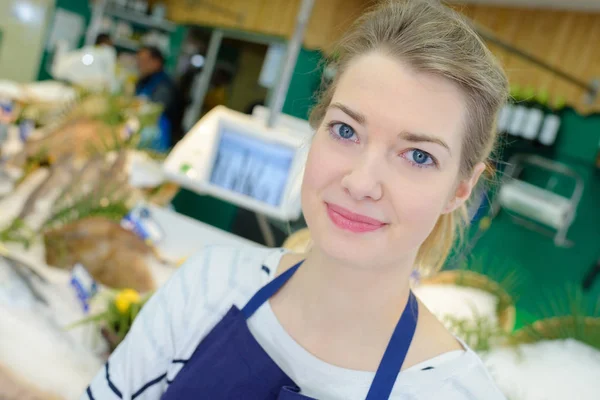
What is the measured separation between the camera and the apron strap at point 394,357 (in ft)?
2.23

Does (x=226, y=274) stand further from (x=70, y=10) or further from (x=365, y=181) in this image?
(x=70, y=10)

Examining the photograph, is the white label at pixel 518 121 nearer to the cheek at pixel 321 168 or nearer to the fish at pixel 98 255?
the fish at pixel 98 255

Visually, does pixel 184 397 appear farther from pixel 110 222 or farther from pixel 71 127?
pixel 71 127

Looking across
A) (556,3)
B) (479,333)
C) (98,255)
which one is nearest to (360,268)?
(479,333)

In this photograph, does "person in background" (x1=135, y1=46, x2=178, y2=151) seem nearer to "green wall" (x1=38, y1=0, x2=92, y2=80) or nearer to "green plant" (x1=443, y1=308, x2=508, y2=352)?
"green plant" (x1=443, y1=308, x2=508, y2=352)

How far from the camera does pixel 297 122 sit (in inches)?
73.2

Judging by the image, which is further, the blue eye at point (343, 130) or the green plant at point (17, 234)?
the green plant at point (17, 234)

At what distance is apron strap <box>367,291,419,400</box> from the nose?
22 centimetres

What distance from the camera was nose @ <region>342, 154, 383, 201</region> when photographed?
621 millimetres

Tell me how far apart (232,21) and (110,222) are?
4383mm

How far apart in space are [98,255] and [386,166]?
98cm

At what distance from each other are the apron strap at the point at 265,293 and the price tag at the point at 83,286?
0.57m

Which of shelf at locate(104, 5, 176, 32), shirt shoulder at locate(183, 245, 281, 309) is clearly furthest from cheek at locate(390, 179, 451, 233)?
shelf at locate(104, 5, 176, 32)

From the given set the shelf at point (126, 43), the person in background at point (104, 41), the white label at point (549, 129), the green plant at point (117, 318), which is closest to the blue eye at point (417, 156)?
the green plant at point (117, 318)
